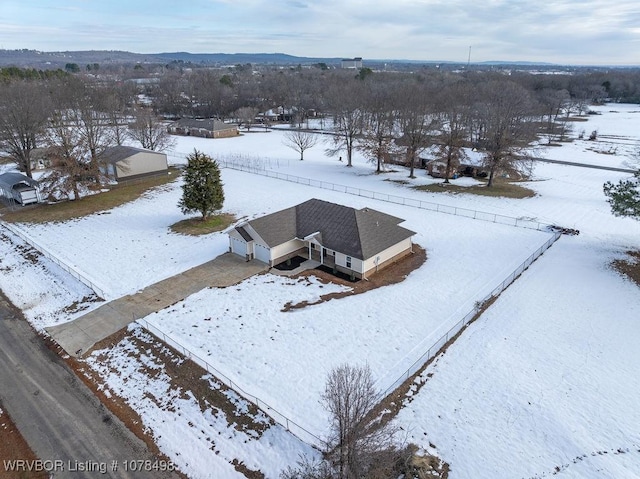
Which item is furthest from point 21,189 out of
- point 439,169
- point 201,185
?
point 439,169

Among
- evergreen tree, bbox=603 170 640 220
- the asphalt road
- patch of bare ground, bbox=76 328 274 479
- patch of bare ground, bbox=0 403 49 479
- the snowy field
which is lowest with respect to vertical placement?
patch of bare ground, bbox=0 403 49 479

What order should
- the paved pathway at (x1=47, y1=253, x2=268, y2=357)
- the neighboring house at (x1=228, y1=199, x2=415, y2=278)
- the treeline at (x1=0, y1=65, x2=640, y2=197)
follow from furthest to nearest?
the treeline at (x1=0, y1=65, x2=640, y2=197)
the neighboring house at (x1=228, y1=199, x2=415, y2=278)
the paved pathway at (x1=47, y1=253, x2=268, y2=357)

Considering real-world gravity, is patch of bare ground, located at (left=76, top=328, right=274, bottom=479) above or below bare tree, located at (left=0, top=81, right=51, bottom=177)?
below

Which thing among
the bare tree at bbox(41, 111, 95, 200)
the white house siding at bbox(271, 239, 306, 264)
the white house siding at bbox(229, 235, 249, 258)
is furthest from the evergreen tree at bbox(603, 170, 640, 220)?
the bare tree at bbox(41, 111, 95, 200)

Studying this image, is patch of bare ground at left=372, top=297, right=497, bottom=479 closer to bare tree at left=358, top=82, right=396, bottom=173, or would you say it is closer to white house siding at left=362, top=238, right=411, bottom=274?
white house siding at left=362, top=238, right=411, bottom=274

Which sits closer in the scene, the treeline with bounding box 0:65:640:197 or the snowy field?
the snowy field

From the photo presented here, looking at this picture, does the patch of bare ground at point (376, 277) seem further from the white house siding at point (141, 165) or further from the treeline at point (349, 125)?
the white house siding at point (141, 165)

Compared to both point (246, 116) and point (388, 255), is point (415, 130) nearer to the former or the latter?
point (388, 255)

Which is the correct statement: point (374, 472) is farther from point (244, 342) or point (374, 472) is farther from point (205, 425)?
point (244, 342)
